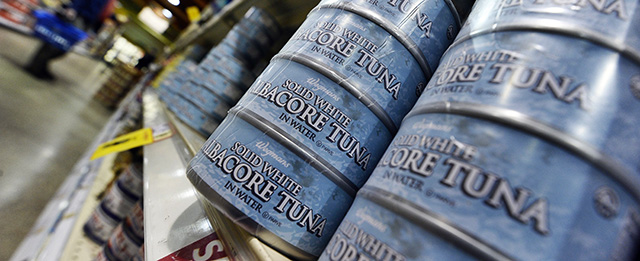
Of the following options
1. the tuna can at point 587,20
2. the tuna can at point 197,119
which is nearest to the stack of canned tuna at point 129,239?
the tuna can at point 197,119

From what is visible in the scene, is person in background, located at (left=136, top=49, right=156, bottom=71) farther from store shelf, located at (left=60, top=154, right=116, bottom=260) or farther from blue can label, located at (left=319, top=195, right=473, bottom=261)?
blue can label, located at (left=319, top=195, right=473, bottom=261)

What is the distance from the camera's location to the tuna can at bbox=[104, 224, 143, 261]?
110 cm

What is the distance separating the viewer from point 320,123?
0.59 m

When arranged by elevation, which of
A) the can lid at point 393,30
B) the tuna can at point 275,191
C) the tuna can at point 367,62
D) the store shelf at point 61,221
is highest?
the can lid at point 393,30

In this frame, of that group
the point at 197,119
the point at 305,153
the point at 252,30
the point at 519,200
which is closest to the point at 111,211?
the point at 197,119

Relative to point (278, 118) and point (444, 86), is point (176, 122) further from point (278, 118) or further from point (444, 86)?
point (444, 86)

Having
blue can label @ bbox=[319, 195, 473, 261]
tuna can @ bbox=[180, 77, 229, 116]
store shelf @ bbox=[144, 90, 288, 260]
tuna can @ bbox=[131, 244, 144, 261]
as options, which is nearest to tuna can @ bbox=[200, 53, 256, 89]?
tuna can @ bbox=[180, 77, 229, 116]

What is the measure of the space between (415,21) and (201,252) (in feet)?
2.30

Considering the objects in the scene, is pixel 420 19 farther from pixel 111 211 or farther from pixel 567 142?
pixel 111 211

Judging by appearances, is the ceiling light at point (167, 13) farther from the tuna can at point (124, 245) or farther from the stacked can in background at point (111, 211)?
the tuna can at point (124, 245)

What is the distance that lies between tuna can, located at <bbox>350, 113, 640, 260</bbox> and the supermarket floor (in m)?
2.30

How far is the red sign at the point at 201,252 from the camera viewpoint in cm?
66

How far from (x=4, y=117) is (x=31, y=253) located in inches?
98.4

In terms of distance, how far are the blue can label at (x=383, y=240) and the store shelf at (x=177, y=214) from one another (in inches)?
8.5
